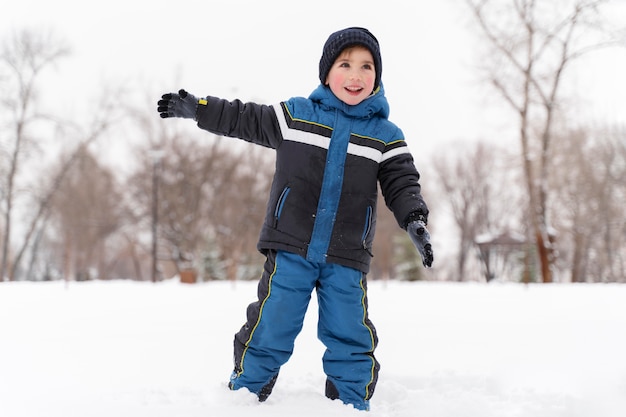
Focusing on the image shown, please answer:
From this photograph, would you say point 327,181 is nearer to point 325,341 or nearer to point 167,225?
point 325,341

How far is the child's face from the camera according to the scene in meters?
2.45

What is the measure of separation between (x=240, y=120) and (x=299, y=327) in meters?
0.96

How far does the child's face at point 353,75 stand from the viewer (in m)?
2.45

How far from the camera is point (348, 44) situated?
247cm

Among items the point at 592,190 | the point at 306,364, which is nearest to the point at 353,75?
the point at 306,364

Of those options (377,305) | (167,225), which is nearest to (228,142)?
(167,225)

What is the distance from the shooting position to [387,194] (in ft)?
8.23

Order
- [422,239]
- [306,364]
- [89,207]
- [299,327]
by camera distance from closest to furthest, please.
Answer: [422,239] → [299,327] → [306,364] → [89,207]

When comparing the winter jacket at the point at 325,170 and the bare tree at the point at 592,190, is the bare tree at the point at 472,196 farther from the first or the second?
the winter jacket at the point at 325,170

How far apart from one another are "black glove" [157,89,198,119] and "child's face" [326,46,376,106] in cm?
65

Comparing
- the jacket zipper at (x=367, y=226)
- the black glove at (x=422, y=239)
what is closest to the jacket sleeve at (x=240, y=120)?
the jacket zipper at (x=367, y=226)

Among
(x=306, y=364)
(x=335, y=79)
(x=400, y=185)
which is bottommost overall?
(x=306, y=364)

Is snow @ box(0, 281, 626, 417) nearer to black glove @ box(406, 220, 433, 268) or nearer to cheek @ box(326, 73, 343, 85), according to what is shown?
black glove @ box(406, 220, 433, 268)

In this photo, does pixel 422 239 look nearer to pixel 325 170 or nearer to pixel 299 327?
pixel 325 170
